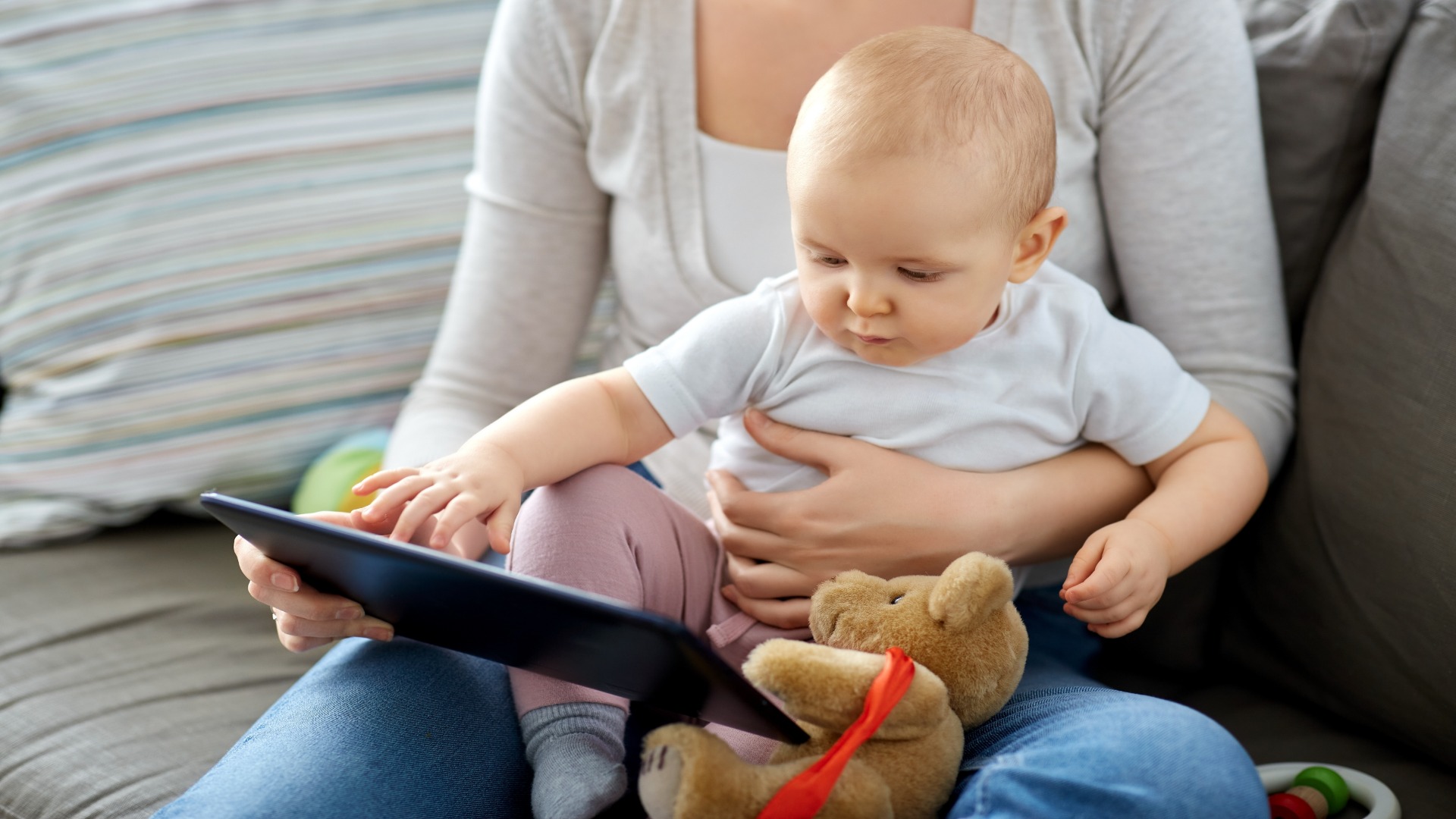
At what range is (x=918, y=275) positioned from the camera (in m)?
0.79

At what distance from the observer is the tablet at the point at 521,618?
616 mm

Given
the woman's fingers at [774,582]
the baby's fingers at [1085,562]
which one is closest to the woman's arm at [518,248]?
the woman's fingers at [774,582]

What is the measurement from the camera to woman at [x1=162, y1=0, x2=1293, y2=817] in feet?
2.46

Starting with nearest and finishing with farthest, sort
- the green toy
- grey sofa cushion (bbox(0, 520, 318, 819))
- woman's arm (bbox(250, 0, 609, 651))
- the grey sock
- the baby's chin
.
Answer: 1. the grey sock
2. the baby's chin
3. grey sofa cushion (bbox(0, 520, 318, 819))
4. woman's arm (bbox(250, 0, 609, 651))
5. the green toy

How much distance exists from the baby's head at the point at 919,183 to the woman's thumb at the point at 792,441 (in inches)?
4.5

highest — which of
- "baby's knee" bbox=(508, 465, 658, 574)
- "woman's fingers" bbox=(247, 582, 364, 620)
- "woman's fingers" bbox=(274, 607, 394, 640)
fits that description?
"baby's knee" bbox=(508, 465, 658, 574)

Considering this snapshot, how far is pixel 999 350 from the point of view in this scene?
2.90ft

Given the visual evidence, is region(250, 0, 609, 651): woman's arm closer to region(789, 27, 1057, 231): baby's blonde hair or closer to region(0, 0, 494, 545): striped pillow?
region(0, 0, 494, 545): striped pillow

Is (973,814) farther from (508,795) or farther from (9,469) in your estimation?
(9,469)

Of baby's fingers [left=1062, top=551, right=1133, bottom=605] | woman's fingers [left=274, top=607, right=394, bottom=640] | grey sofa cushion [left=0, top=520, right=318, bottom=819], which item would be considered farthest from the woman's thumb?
grey sofa cushion [left=0, top=520, right=318, bottom=819]

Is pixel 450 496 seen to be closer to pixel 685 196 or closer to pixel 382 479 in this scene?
pixel 382 479

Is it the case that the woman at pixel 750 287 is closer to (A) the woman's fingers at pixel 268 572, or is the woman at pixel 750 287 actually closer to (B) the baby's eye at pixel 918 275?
(A) the woman's fingers at pixel 268 572

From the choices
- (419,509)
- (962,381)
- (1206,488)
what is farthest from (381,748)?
(1206,488)

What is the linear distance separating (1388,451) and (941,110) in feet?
1.67
